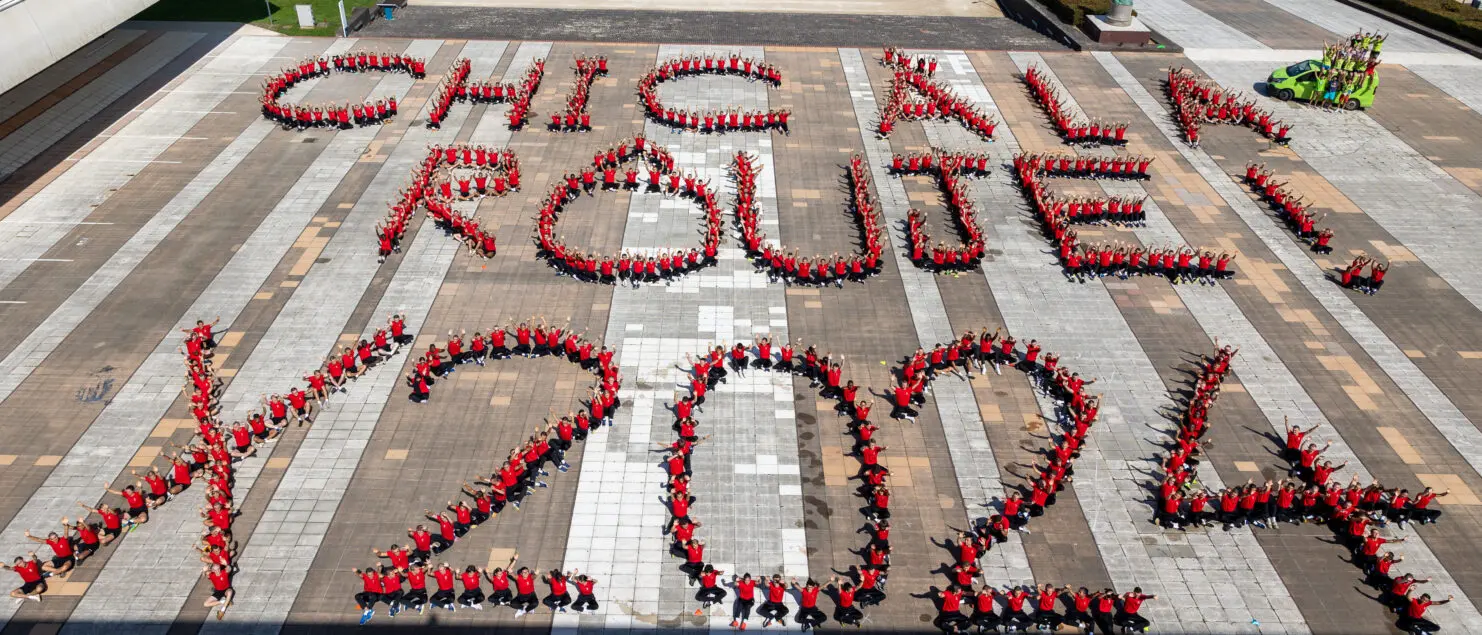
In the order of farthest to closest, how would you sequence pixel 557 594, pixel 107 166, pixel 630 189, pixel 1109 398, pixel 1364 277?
pixel 107 166 → pixel 630 189 → pixel 1364 277 → pixel 1109 398 → pixel 557 594

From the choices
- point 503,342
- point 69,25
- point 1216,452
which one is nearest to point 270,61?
point 69,25

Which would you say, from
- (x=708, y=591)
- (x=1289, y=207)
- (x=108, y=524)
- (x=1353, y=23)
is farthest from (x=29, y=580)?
(x=1353, y=23)

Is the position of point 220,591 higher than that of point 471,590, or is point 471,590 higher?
point 471,590

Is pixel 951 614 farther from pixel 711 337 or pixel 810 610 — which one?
pixel 711 337

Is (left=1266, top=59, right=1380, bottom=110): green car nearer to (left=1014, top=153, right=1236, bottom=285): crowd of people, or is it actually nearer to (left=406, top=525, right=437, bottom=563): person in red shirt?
(left=1014, top=153, right=1236, bottom=285): crowd of people

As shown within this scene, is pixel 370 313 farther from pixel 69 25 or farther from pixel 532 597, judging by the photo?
pixel 69 25

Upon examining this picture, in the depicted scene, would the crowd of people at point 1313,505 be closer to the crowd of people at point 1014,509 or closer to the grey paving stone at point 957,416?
the crowd of people at point 1014,509
